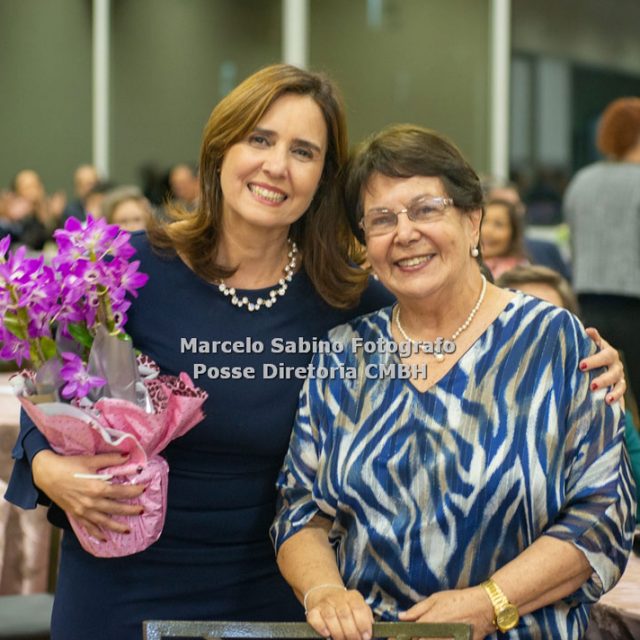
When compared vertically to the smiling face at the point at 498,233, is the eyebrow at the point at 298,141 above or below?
above

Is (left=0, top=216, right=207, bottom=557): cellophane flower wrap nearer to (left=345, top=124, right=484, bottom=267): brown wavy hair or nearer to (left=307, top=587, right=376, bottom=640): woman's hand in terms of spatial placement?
(left=307, top=587, right=376, bottom=640): woman's hand

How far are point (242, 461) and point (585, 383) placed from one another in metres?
0.64

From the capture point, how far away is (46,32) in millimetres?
10641

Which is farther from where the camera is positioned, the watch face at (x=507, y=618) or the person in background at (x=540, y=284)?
the person in background at (x=540, y=284)

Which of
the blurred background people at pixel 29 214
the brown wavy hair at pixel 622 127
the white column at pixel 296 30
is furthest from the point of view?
the white column at pixel 296 30

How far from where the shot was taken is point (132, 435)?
1.77 metres

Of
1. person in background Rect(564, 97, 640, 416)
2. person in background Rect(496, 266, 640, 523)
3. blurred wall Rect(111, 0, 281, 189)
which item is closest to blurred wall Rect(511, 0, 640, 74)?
blurred wall Rect(111, 0, 281, 189)

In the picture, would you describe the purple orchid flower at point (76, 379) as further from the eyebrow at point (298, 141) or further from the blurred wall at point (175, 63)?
the blurred wall at point (175, 63)

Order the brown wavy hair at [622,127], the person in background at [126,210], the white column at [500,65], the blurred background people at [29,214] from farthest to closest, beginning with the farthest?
the white column at [500,65]
the blurred background people at [29,214]
the person in background at [126,210]
the brown wavy hair at [622,127]

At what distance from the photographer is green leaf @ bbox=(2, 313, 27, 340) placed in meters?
1.77

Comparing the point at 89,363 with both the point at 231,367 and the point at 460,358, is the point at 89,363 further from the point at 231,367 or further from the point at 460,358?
the point at 460,358

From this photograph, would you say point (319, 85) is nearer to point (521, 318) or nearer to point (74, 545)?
point (521, 318)

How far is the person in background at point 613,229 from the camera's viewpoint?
493 cm

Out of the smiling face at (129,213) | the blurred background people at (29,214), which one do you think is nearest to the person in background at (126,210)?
the smiling face at (129,213)
